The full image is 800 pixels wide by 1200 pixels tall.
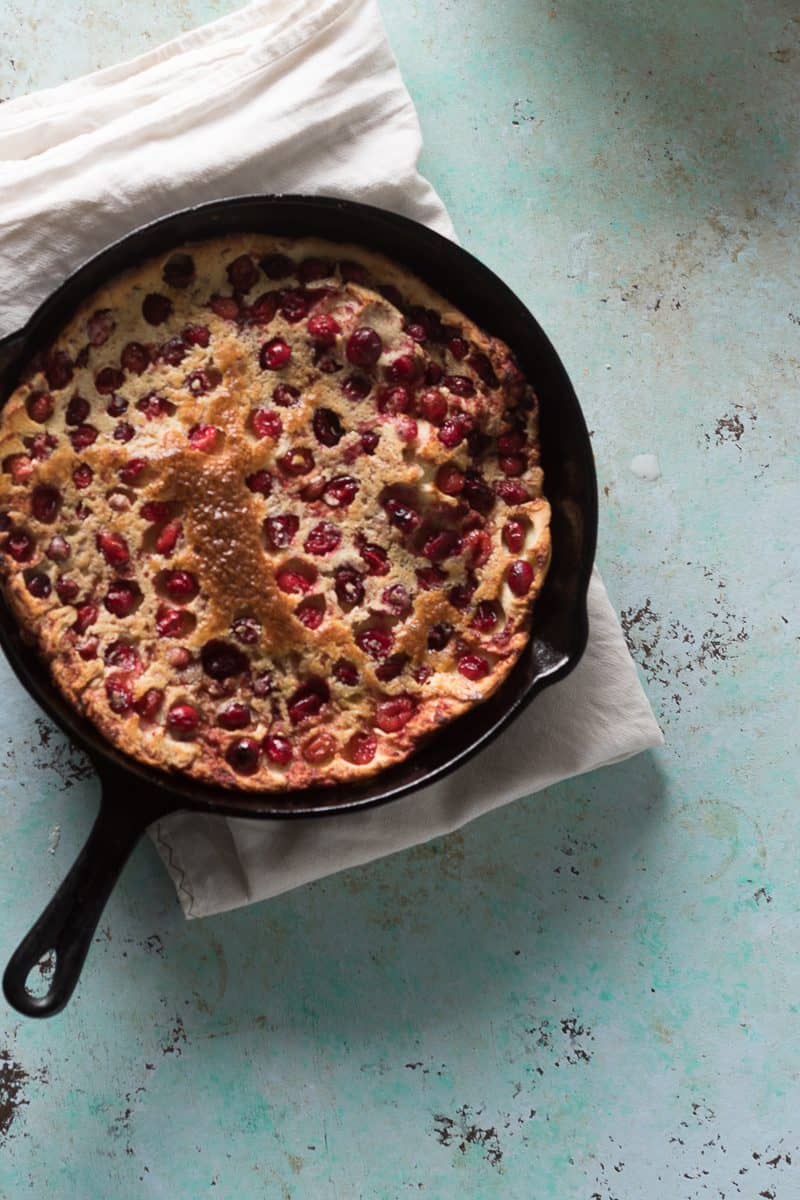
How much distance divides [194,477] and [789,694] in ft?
5.79

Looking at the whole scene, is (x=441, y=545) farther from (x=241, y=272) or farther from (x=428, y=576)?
(x=241, y=272)

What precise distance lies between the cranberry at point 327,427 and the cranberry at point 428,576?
1.19 ft

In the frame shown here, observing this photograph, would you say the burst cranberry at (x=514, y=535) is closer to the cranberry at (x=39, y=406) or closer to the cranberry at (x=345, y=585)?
the cranberry at (x=345, y=585)

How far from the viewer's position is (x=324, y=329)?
9.13 feet

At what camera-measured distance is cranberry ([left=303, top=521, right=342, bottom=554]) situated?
2.79 metres

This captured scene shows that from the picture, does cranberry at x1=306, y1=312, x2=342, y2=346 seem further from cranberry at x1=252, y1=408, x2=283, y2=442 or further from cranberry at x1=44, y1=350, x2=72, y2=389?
cranberry at x1=44, y1=350, x2=72, y2=389

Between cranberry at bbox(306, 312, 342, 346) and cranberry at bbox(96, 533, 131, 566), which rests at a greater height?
cranberry at bbox(306, 312, 342, 346)

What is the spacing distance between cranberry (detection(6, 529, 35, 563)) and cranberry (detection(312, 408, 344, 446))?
0.70 metres

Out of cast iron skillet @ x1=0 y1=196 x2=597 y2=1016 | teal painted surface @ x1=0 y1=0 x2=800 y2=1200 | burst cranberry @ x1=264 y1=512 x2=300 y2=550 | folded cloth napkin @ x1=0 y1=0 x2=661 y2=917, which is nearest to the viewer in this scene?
cast iron skillet @ x1=0 y1=196 x2=597 y2=1016

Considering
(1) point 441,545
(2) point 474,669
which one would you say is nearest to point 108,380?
(1) point 441,545

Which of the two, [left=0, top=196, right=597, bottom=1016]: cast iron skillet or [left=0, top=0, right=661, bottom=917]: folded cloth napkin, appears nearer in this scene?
[left=0, top=196, right=597, bottom=1016]: cast iron skillet

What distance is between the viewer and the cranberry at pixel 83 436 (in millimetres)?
2738

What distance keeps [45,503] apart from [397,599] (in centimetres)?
83

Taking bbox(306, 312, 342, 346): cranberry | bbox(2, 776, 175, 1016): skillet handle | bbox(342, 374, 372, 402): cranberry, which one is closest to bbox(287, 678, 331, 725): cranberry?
bbox(2, 776, 175, 1016): skillet handle
